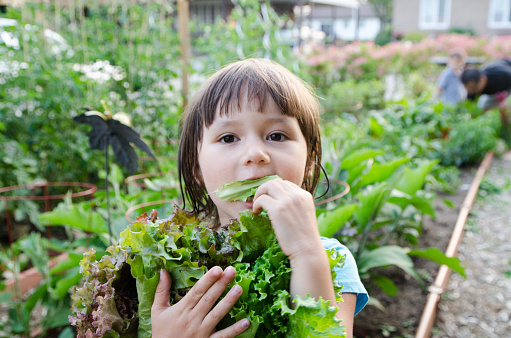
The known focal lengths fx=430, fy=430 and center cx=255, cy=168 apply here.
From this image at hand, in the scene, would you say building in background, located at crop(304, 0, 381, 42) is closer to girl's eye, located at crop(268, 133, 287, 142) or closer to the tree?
the tree

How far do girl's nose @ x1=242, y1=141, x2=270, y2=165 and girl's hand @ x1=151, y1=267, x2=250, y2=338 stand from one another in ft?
0.98

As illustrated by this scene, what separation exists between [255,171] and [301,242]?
26cm

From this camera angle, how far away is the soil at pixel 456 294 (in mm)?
2951

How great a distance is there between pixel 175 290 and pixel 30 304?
195cm

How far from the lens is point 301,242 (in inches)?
40.2

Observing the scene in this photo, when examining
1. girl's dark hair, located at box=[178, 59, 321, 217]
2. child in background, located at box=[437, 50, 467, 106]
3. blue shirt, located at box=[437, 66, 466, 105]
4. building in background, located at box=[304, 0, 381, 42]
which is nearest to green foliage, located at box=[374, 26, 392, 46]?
building in background, located at box=[304, 0, 381, 42]

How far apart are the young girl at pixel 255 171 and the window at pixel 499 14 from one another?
124ft

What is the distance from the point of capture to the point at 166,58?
4969 millimetres

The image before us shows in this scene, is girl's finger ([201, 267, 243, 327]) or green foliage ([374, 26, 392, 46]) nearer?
girl's finger ([201, 267, 243, 327])

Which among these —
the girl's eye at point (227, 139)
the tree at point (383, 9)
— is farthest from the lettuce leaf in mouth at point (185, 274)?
the tree at point (383, 9)

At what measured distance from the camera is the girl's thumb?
109 centimetres

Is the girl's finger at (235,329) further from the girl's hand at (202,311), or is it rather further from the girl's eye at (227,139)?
the girl's eye at (227,139)

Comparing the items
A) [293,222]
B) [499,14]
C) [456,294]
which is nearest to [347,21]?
[499,14]

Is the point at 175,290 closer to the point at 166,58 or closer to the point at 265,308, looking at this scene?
the point at 265,308
